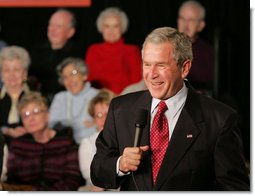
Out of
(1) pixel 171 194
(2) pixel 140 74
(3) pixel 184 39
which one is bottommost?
(1) pixel 171 194

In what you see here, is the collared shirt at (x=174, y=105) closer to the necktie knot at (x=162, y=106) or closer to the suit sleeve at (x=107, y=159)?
the necktie knot at (x=162, y=106)

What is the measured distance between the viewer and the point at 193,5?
3.65 m

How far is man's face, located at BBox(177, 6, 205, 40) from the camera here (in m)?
3.64

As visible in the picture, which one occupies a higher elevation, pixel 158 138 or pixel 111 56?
pixel 111 56

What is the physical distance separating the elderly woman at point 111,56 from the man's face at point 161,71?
3.37 ft

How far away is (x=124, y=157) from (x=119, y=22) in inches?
61.5

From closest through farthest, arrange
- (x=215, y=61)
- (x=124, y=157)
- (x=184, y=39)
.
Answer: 1. (x=124, y=157)
2. (x=184, y=39)
3. (x=215, y=61)

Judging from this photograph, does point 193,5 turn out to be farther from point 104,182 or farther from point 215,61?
point 104,182

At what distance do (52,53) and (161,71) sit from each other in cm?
131

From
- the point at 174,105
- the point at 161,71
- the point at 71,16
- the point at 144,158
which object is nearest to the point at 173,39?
the point at 161,71

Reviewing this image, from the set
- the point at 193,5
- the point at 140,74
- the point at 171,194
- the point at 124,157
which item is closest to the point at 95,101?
the point at 140,74

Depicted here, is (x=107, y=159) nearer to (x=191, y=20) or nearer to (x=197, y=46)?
(x=197, y=46)

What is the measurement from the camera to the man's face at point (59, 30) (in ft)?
12.3

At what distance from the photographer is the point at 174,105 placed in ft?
8.86
